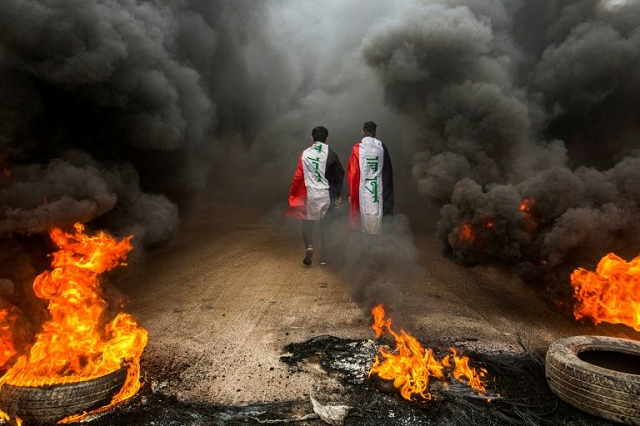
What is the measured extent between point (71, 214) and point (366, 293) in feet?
13.5

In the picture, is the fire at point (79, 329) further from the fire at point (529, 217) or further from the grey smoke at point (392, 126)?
the fire at point (529, 217)

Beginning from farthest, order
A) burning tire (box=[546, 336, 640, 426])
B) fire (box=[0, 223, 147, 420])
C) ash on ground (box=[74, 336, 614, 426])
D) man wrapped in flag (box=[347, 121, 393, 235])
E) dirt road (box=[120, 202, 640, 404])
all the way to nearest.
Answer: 1. man wrapped in flag (box=[347, 121, 393, 235])
2. dirt road (box=[120, 202, 640, 404])
3. fire (box=[0, 223, 147, 420])
4. ash on ground (box=[74, 336, 614, 426])
5. burning tire (box=[546, 336, 640, 426])

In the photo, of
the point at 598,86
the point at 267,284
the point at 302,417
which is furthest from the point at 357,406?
the point at 598,86

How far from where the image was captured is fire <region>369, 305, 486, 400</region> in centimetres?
375

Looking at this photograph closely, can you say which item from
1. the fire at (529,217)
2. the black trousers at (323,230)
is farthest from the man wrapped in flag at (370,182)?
the fire at (529,217)

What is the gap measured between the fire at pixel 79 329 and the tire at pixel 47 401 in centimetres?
10

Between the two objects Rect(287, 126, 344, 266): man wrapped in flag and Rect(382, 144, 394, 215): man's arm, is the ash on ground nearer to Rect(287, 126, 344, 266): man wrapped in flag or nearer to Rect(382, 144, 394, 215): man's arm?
Rect(287, 126, 344, 266): man wrapped in flag

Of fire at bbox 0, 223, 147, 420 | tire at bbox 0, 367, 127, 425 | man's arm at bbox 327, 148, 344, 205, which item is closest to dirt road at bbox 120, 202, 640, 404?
fire at bbox 0, 223, 147, 420

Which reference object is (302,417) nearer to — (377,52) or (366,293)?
(366,293)

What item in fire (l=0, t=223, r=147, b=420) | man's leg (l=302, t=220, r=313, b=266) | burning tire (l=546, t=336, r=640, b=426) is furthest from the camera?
man's leg (l=302, t=220, r=313, b=266)

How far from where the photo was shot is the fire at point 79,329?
12.1 ft

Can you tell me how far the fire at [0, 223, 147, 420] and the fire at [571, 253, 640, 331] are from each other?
5.65 metres

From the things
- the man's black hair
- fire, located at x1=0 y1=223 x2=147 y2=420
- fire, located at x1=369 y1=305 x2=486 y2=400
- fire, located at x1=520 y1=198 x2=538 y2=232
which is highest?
the man's black hair

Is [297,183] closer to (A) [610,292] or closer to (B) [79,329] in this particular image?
(B) [79,329]
